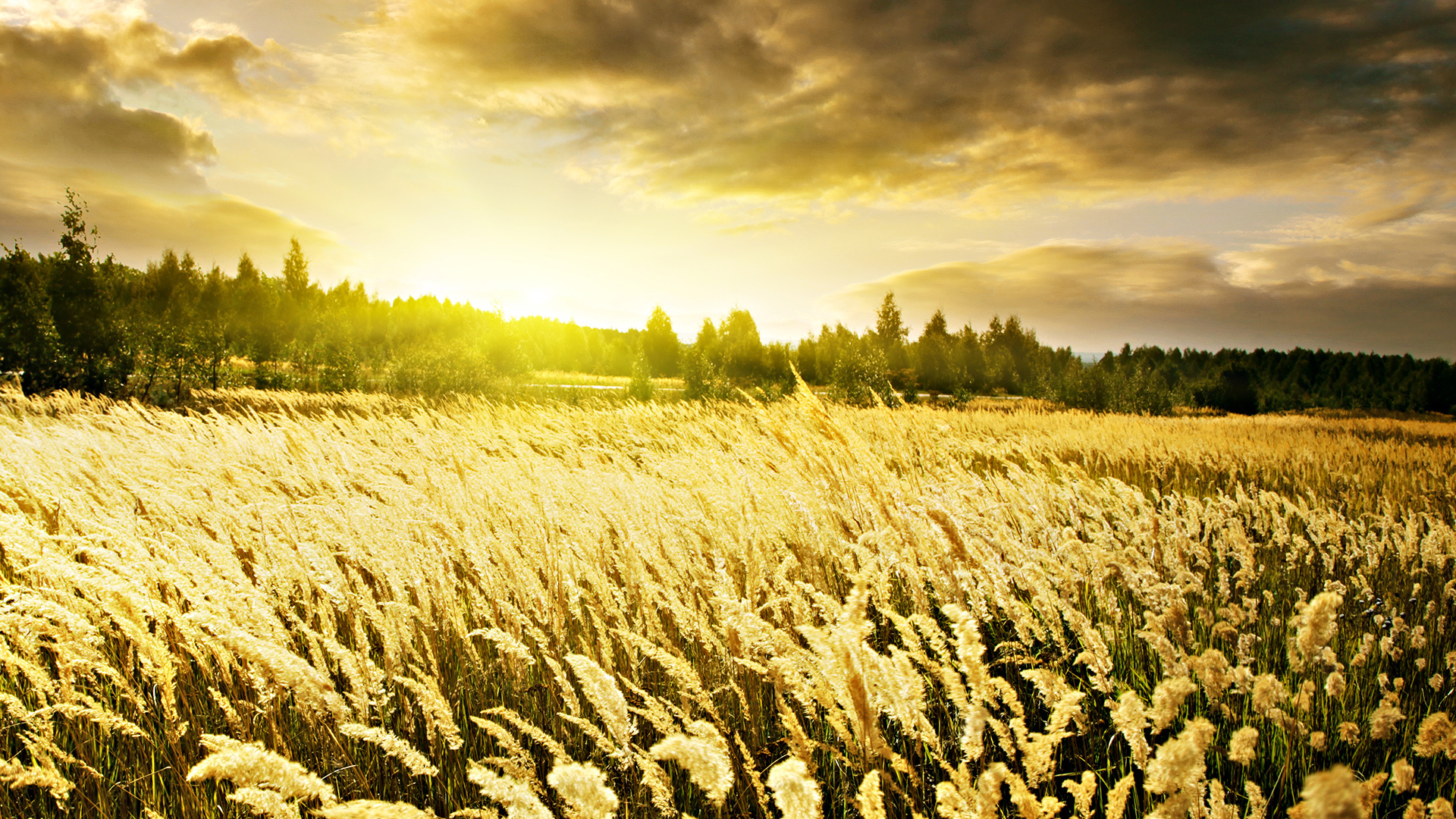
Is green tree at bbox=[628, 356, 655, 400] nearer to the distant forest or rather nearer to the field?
the distant forest

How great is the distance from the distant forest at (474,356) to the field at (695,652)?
2572 millimetres

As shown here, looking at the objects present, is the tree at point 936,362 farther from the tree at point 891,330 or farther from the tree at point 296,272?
the tree at point 296,272

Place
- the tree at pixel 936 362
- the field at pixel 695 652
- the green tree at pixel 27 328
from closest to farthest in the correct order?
the field at pixel 695 652 < the green tree at pixel 27 328 < the tree at pixel 936 362

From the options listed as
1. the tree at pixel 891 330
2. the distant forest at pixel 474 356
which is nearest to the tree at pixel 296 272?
A: the distant forest at pixel 474 356

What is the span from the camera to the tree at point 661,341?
4466cm

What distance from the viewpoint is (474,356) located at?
1711 centimetres

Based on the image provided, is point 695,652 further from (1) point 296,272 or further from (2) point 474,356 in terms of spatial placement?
(1) point 296,272

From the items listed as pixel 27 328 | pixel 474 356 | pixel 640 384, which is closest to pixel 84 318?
pixel 27 328

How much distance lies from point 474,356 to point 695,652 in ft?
54.8

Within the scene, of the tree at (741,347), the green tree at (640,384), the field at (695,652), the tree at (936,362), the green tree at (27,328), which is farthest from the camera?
the tree at (936,362)

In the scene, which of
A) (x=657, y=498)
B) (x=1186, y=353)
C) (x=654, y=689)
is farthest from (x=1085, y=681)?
(x=1186, y=353)

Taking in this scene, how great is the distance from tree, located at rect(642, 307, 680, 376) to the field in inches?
1597

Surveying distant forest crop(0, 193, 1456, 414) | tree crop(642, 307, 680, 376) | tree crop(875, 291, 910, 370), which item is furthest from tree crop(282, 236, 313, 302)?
tree crop(875, 291, 910, 370)

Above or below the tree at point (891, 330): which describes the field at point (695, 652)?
below
